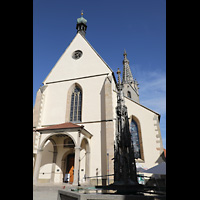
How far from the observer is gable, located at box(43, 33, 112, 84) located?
16.6m

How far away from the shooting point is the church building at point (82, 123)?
1235 centimetres

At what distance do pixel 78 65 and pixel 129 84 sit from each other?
19.6m

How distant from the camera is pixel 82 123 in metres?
14.6

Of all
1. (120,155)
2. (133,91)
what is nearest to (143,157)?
(120,155)

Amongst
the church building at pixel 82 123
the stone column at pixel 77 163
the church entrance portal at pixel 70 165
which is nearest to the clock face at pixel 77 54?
the church building at pixel 82 123

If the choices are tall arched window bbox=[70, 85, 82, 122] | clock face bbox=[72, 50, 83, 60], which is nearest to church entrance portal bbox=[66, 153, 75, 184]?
tall arched window bbox=[70, 85, 82, 122]

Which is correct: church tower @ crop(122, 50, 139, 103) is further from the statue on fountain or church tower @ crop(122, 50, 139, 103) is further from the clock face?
the statue on fountain

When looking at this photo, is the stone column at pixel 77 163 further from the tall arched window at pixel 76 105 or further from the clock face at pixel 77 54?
the clock face at pixel 77 54

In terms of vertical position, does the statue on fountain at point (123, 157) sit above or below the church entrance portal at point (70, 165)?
above
